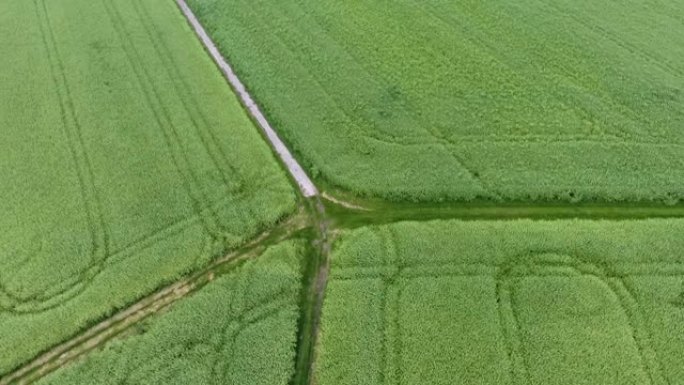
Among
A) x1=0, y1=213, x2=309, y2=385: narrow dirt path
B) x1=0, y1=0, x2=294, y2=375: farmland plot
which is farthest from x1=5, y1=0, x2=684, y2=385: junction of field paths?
x1=0, y1=0, x2=294, y2=375: farmland plot

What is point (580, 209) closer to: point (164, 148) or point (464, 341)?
point (464, 341)

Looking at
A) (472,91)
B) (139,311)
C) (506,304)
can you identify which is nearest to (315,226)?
(139,311)

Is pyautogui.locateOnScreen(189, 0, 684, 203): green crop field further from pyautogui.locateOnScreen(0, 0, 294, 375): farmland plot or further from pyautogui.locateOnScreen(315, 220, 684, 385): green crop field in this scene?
pyautogui.locateOnScreen(0, 0, 294, 375): farmland plot

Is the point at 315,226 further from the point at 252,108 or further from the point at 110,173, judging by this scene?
the point at 110,173

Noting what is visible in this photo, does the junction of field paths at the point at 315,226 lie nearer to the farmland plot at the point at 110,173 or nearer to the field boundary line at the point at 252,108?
the field boundary line at the point at 252,108

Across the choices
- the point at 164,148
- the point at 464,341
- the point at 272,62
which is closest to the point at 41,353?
the point at 164,148
